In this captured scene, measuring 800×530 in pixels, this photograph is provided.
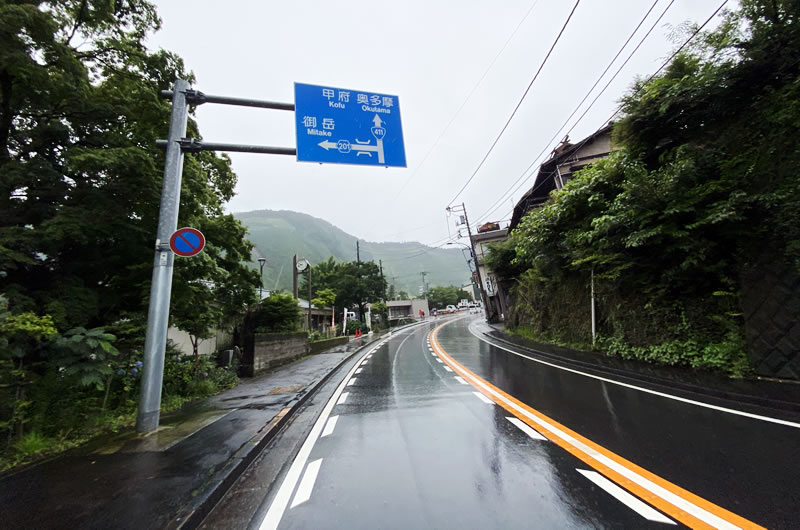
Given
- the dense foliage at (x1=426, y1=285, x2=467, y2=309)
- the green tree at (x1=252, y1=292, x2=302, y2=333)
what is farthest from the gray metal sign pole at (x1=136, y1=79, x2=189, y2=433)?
the dense foliage at (x1=426, y1=285, x2=467, y2=309)

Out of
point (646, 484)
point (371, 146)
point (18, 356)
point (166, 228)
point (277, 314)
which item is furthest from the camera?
point (277, 314)

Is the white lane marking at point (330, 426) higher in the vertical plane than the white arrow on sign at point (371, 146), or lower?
lower

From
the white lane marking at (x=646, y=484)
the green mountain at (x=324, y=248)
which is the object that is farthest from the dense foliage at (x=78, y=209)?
the green mountain at (x=324, y=248)

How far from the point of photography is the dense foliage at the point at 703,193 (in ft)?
17.2

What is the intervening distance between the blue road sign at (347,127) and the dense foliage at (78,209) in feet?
9.21

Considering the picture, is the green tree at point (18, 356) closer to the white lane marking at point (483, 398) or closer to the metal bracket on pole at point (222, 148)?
the metal bracket on pole at point (222, 148)

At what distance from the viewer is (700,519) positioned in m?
2.05

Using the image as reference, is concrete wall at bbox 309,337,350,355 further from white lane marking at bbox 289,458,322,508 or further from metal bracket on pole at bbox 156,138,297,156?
white lane marking at bbox 289,458,322,508

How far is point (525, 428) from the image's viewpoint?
3.89 metres

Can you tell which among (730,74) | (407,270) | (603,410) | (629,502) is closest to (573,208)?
(730,74)

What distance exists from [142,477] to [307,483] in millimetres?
1605

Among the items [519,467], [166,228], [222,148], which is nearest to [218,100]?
[222,148]

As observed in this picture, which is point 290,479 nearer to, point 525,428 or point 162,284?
point 525,428

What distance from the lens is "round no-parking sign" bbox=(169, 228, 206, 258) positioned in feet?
14.4
